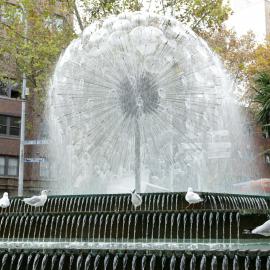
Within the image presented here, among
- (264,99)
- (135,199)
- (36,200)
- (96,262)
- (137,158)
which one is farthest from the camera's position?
(264,99)

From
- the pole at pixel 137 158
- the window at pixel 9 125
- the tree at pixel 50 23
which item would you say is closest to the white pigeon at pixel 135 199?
the pole at pixel 137 158

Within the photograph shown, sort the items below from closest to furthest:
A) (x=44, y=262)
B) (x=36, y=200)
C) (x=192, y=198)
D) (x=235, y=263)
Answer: (x=235, y=263) → (x=44, y=262) → (x=192, y=198) → (x=36, y=200)

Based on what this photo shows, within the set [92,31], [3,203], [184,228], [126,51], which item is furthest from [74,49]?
[184,228]

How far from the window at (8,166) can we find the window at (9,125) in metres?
2.02

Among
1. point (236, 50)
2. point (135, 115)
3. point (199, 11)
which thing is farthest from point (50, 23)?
point (135, 115)

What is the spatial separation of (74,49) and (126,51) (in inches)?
86.7

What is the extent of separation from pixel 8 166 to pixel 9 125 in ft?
11.0

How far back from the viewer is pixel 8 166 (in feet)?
150

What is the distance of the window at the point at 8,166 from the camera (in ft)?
149

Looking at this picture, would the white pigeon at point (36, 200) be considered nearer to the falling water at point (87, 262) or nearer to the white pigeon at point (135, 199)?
the white pigeon at point (135, 199)

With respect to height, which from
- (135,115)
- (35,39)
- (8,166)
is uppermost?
(35,39)

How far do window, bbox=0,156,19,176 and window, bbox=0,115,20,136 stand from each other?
2.02 metres

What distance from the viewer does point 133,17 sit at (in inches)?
778

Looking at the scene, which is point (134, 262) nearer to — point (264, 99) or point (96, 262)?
point (96, 262)
